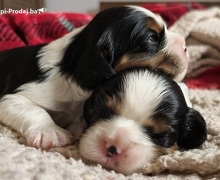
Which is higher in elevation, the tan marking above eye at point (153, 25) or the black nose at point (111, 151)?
the tan marking above eye at point (153, 25)

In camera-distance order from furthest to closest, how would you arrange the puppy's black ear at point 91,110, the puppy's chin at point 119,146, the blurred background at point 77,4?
the blurred background at point 77,4 → the puppy's black ear at point 91,110 → the puppy's chin at point 119,146

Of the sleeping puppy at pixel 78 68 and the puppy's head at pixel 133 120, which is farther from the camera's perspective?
the sleeping puppy at pixel 78 68

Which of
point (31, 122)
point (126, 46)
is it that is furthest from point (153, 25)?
point (31, 122)

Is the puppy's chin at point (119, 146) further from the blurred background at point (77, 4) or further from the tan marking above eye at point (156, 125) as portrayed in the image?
the blurred background at point (77, 4)

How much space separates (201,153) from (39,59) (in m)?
0.87

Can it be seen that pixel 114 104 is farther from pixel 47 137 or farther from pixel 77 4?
pixel 77 4

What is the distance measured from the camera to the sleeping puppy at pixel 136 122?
127cm

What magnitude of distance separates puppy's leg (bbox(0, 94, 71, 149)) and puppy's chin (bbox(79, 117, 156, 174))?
7.3 inches

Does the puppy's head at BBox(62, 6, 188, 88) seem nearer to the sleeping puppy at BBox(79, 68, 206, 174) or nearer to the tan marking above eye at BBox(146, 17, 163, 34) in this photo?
the tan marking above eye at BBox(146, 17, 163, 34)

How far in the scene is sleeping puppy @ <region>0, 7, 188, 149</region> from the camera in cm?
156

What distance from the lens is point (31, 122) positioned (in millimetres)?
1557

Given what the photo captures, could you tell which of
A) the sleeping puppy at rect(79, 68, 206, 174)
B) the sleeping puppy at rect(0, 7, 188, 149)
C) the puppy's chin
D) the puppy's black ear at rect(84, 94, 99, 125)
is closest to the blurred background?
the sleeping puppy at rect(0, 7, 188, 149)

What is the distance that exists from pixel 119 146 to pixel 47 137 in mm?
352

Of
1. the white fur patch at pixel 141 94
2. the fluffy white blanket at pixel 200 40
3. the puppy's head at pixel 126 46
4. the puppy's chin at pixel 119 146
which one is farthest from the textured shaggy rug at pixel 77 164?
the fluffy white blanket at pixel 200 40
